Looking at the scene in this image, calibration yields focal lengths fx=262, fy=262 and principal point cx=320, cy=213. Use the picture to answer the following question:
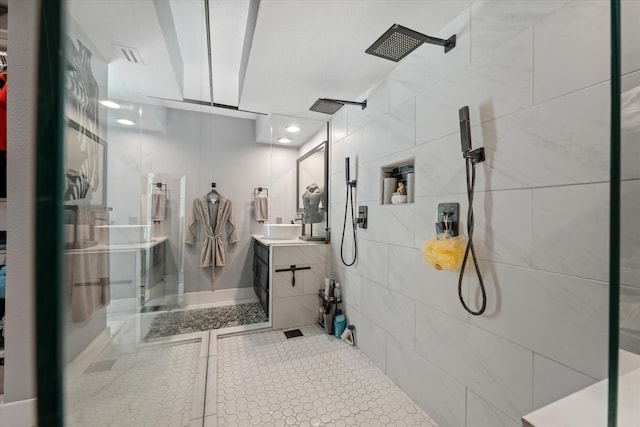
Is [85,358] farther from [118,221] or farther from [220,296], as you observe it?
[220,296]

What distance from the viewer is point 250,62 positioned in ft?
5.99

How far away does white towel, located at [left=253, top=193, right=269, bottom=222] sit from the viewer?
3471 millimetres

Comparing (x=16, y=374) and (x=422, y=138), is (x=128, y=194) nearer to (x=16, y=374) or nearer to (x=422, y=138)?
(x=16, y=374)

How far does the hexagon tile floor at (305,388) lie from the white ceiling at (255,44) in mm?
1716

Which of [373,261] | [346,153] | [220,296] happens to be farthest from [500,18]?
[220,296]

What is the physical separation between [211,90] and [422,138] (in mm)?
2169

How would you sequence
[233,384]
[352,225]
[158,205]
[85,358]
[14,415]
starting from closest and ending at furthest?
[85,358], [14,415], [158,205], [233,384], [352,225]

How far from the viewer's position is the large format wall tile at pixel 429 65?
1336mm

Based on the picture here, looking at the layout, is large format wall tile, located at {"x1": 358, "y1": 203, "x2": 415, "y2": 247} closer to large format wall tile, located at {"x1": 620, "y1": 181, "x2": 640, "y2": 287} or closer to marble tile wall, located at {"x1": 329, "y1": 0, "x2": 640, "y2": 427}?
marble tile wall, located at {"x1": 329, "y1": 0, "x2": 640, "y2": 427}

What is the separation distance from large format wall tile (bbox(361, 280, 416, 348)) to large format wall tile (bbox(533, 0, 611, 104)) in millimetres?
1280

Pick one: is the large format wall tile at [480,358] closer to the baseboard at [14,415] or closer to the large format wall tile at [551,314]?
the large format wall tile at [551,314]

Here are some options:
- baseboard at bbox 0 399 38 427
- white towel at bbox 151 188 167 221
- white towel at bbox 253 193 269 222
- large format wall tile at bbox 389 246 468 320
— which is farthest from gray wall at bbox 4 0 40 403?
white towel at bbox 253 193 269 222

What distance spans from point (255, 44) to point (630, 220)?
1.85 metres

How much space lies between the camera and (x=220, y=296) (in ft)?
10.1
